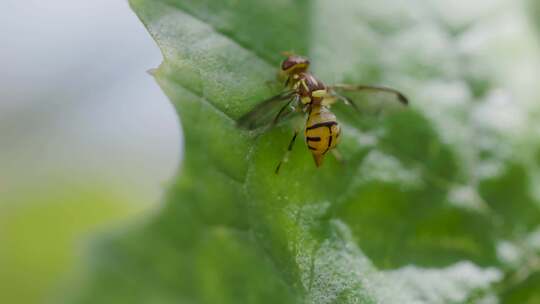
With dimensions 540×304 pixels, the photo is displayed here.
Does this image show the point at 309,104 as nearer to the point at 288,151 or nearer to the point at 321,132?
the point at 321,132

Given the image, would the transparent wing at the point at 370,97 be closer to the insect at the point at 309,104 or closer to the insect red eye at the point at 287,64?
the insect at the point at 309,104

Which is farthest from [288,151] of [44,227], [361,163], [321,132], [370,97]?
[44,227]

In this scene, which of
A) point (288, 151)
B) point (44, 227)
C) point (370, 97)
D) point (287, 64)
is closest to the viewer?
point (288, 151)

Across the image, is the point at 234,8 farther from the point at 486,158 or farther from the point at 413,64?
the point at 486,158

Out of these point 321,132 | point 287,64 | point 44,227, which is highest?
point 287,64

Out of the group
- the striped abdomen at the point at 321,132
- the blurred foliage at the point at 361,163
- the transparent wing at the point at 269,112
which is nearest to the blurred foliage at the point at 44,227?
the blurred foliage at the point at 361,163
